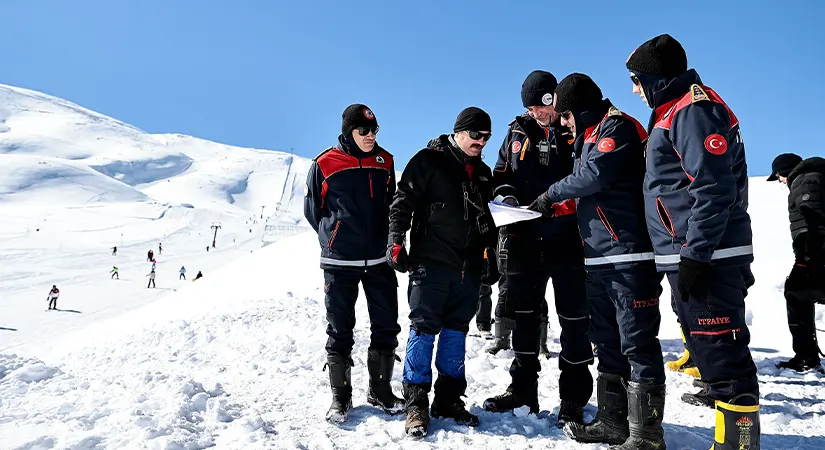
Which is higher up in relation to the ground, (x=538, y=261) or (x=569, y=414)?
(x=538, y=261)

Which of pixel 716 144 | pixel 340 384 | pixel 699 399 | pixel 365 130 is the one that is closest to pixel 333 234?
pixel 365 130

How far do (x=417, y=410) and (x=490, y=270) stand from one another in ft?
4.12

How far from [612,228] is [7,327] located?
85.1 ft

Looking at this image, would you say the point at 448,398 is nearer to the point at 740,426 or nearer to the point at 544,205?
the point at 544,205

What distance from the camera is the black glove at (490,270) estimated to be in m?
4.13

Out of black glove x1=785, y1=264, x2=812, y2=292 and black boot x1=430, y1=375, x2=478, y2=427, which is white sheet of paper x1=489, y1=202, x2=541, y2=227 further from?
black glove x1=785, y1=264, x2=812, y2=292

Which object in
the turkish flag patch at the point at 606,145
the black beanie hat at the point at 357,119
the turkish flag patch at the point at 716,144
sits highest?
the black beanie hat at the point at 357,119

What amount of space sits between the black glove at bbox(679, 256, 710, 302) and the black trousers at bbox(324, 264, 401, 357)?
2.33 m

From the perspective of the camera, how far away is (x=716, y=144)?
2766 mm

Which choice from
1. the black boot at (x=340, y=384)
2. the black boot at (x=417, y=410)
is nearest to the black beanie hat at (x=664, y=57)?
the black boot at (x=417, y=410)

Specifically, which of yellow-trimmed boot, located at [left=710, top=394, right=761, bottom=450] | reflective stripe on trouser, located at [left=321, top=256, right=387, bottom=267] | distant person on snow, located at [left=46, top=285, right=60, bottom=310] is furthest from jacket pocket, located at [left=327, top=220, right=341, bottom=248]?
distant person on snow, located at [left=46, top=285, right=60, bottom=310]

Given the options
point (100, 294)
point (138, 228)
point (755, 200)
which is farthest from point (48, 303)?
point (138, 228)

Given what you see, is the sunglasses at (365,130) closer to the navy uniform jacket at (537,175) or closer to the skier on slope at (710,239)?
the navy uniform jacket at (537,175)

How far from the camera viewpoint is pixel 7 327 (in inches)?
829
